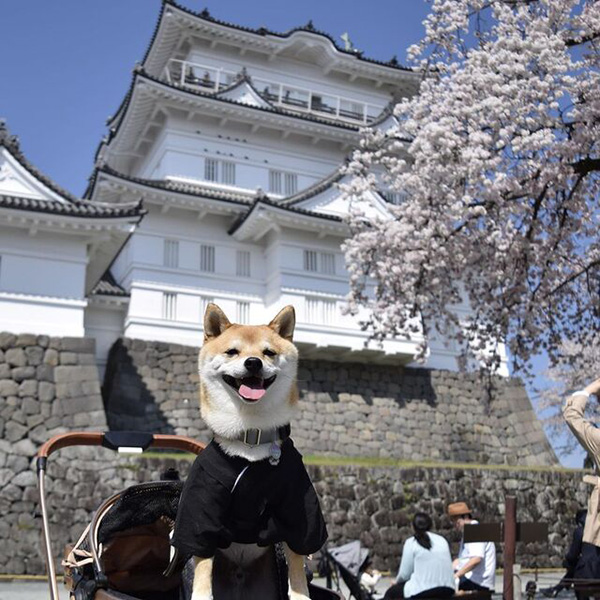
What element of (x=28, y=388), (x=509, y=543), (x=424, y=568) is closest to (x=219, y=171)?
(x=28, y=388)

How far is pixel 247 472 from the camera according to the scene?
2.79 meters

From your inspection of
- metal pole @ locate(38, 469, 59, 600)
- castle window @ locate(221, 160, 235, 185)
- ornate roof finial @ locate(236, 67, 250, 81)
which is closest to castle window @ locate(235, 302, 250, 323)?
castle window @ locate(221, 160, 235, 185)

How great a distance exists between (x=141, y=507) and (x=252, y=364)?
1.41 m

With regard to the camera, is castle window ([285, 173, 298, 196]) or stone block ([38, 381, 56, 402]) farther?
castle window ([285, 173, 298, 196])

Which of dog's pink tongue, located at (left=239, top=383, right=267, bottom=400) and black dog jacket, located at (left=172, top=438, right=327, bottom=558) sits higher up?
dog's pink tongue, located at (left=239, top=383, right=267, bottom=400)

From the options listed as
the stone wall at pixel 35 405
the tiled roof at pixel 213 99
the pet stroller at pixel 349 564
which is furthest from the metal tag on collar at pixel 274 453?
the tiled roof at pixel 213 99

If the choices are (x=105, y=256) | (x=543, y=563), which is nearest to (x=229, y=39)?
(x=105, y=256)

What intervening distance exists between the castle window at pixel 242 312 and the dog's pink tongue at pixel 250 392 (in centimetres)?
1816

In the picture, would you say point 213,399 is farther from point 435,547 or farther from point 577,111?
point 577,111

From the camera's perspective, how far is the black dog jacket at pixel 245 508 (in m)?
2.71

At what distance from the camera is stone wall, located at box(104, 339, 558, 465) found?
1848 centimetres

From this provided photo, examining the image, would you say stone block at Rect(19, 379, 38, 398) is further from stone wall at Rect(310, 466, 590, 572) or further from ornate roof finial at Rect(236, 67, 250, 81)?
ornate roof finial at Rect(236, 67, 250, 81)

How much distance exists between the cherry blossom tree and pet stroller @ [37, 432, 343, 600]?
274 inches

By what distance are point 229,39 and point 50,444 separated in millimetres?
24470
